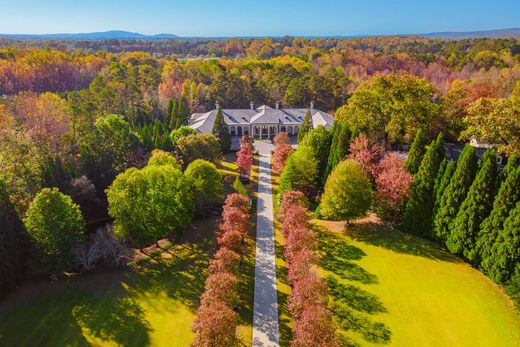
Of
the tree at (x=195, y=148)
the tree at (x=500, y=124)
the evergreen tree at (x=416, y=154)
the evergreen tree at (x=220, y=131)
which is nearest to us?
the evergreen tree at (x=416, y=154)

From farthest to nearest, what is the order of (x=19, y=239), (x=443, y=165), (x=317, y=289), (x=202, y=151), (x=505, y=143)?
1. (x=202, y=151)
2. (x=505, y=143)
3. (x=443, y=165)
4. (x=19, y=239)
5. (x=317, y=289)

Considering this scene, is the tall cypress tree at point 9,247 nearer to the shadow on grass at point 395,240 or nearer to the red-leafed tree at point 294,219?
the red-leafed tree at point 294,219

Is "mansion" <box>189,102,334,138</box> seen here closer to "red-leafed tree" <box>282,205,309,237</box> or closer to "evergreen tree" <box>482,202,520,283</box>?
"red-leafed tree" <box>282,205,309,237</box>

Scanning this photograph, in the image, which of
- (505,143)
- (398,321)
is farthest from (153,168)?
(505,143)

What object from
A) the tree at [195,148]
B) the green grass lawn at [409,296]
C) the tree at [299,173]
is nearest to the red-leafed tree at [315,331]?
the green grass lawn at [409,296]

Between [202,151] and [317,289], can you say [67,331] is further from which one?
[202,151]

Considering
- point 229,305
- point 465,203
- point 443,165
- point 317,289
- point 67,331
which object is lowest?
point 67,331
